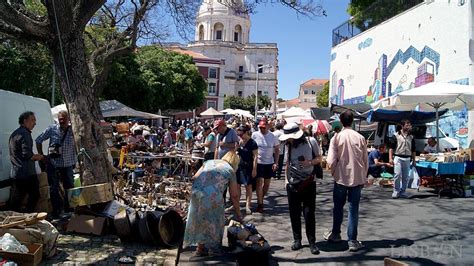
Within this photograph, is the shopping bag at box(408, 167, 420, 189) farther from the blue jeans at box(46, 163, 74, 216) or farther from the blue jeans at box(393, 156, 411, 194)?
the blue jeans at box(46, 163, 74, 216)

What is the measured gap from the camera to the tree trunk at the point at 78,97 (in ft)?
22.4

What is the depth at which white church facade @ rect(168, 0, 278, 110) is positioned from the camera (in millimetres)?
94812

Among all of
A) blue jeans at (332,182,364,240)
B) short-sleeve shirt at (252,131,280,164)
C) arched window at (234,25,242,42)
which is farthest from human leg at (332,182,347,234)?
arched window at (234,25,242,42)

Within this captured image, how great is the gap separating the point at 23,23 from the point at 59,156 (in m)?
2.20

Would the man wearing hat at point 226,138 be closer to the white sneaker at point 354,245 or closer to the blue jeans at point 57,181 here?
the blue jeans at point 57,181

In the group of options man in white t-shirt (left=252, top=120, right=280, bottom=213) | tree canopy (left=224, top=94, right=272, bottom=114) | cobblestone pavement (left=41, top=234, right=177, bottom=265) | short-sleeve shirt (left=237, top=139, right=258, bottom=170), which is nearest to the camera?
cobblestone pavement (left=41, top=234, right=177, bottom=265)

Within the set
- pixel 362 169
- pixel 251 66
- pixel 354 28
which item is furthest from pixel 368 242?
pixel 251 66

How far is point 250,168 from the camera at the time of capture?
26.9 feet

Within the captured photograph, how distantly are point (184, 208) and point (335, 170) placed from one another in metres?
3.42

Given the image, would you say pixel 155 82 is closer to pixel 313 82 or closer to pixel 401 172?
pixel 401 172

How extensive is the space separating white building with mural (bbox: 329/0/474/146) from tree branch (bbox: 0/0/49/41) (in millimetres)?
12023

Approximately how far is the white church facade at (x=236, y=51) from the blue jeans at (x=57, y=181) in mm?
87134

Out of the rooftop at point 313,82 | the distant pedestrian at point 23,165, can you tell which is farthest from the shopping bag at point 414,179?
the rooftop at point 313,82

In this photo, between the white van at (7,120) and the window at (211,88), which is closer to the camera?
the white van at (7,120)
